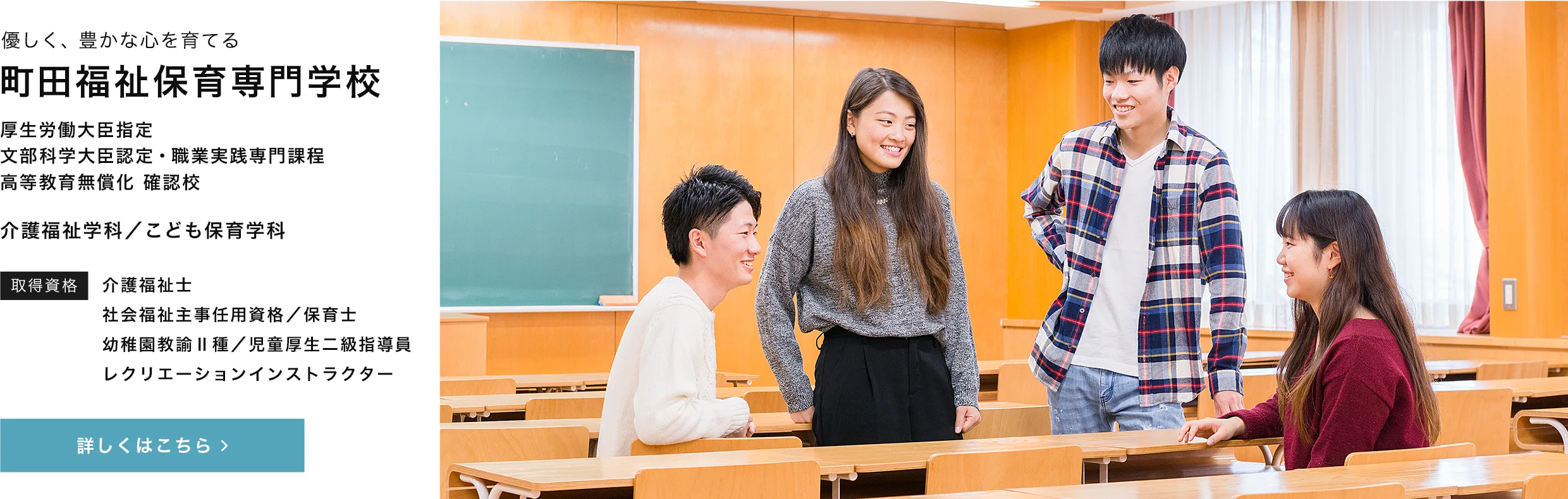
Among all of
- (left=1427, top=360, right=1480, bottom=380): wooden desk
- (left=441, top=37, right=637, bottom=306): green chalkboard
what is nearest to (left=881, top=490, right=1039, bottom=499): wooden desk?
(left=1427, top=360, right=1480, bottom=380): wooden desk

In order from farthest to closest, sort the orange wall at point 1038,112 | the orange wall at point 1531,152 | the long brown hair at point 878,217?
the orange wall at point 1038,112
the orange wall at point 1531,152
the long brown hair at point 878,217

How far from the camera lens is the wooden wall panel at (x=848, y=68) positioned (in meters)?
7.53

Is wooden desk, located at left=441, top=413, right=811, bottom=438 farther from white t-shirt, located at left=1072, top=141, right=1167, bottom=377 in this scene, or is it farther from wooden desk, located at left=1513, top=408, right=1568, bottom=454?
wooden desk, located at left=1513, top=408, right=1568, bottom=454

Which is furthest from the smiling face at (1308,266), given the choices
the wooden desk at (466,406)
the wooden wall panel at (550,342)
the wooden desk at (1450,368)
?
the wooden wall panel at (550,342)

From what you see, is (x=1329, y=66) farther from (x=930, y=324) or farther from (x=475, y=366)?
(x=930, y=324)

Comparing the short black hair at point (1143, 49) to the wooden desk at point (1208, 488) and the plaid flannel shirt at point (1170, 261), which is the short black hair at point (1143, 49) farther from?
the wooden desk at point (1208, 488)

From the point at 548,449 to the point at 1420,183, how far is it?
5.52 metres

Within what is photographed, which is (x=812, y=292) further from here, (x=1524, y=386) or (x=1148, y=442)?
(x=1524, y=386)

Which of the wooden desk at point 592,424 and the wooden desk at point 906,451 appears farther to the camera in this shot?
the wooden desk at point 592,424

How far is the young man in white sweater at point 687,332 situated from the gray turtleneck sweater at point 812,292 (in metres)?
0.09

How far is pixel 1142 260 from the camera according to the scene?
9.14ft

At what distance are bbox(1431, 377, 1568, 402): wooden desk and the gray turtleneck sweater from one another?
1.92 metres

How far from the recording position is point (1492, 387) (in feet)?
12.2

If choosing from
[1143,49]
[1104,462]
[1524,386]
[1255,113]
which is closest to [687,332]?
[1104,462]
